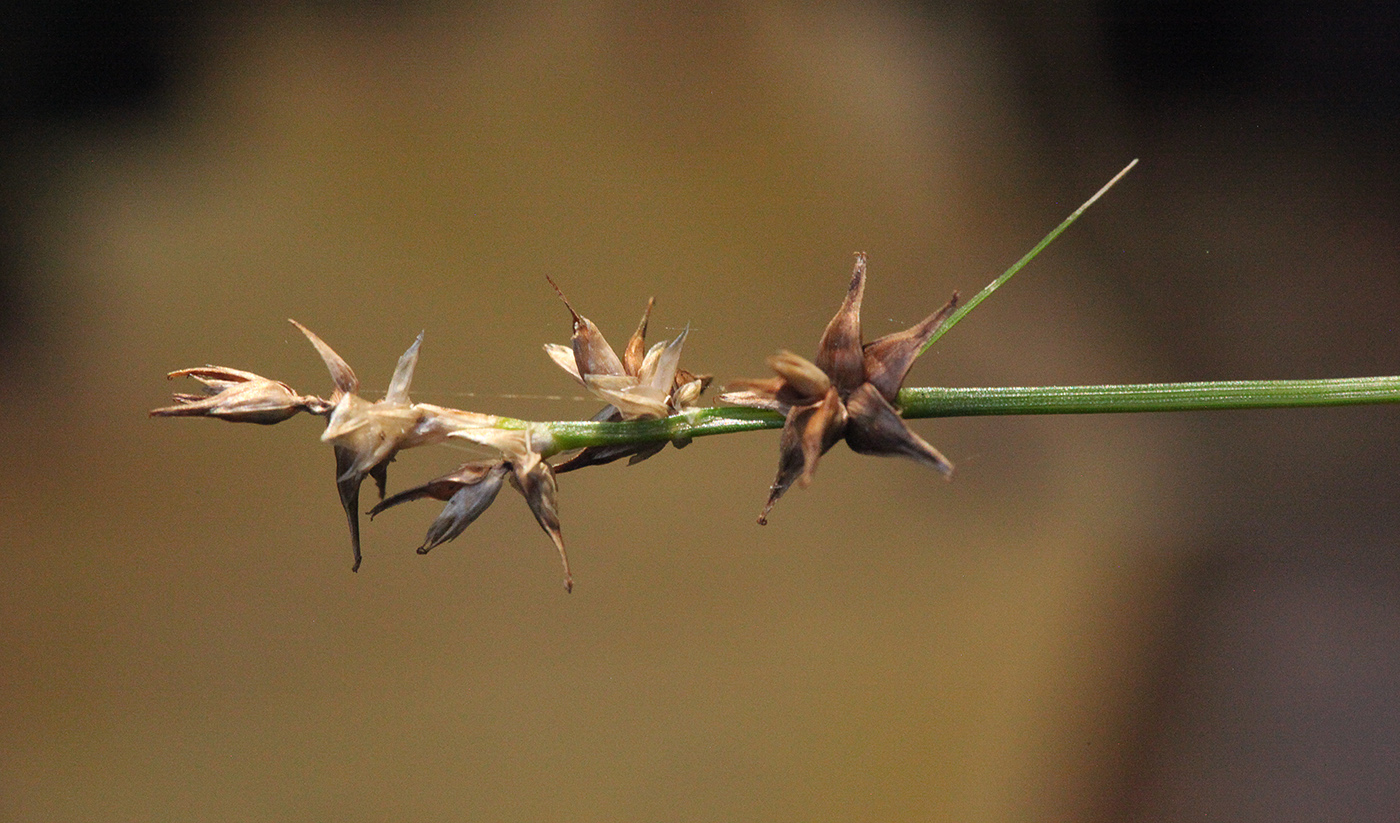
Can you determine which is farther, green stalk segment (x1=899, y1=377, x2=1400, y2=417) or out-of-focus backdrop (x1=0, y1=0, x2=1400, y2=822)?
out-of-focus backdrop (x1=0, y1=0, x2=1400, y2=822)

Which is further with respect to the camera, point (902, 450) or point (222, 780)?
point (222, 780)

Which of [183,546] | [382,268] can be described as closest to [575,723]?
[183,546]

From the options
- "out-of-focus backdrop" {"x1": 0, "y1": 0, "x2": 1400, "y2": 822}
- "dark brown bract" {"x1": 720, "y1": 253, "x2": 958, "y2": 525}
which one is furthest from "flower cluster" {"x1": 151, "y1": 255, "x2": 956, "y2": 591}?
"out-of-focus backdrop" {"x1": 0, "y1": 0, "x2": 1400, "y2": 822}

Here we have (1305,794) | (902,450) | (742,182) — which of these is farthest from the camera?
(742,182)

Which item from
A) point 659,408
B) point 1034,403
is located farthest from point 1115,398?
point 659,408

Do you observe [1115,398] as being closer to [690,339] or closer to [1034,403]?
[1034,403]

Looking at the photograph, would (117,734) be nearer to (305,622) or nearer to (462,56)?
(305,622)

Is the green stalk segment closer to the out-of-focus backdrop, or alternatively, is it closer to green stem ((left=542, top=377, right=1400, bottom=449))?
green stem ((left=542, top=377, right=1400, bottom=449))

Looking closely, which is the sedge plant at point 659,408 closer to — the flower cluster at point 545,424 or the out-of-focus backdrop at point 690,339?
the flower cluster at point 545,424
